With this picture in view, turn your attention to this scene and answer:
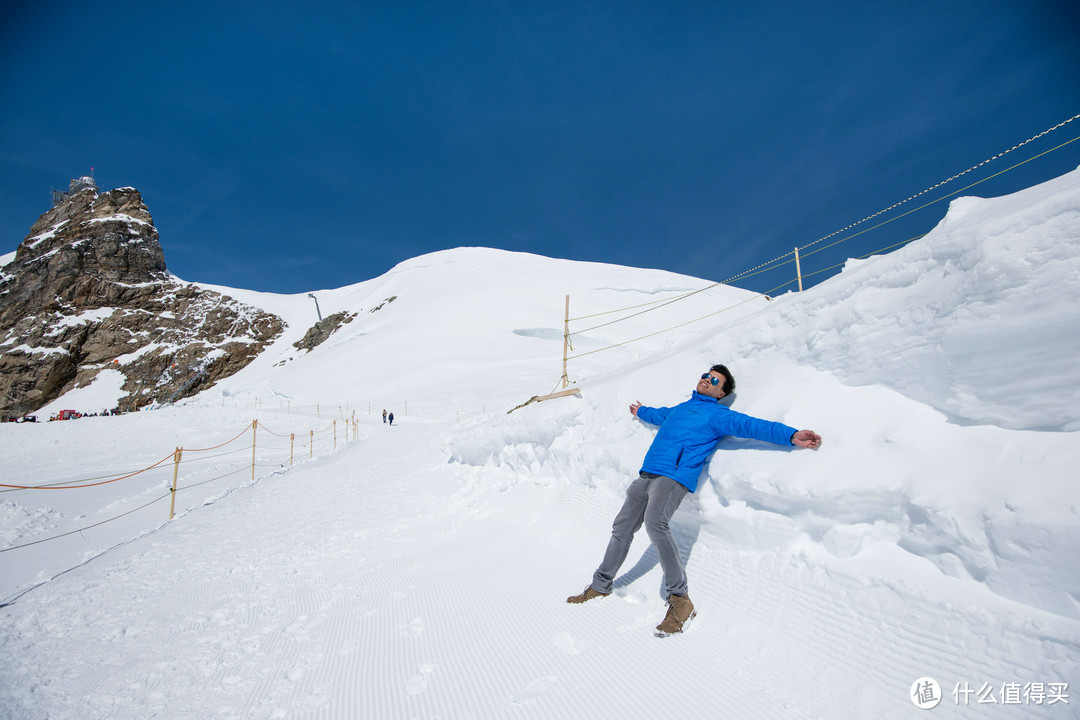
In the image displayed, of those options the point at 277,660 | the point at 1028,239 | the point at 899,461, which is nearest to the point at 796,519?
the point at 899,461

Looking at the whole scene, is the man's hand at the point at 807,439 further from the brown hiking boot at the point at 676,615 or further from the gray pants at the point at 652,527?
the brown hiking boot at the point at 676,615

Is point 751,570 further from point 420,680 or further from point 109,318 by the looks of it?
point 109,318

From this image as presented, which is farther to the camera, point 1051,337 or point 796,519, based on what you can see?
point 796,519

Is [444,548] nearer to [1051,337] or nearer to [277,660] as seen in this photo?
[277,660]

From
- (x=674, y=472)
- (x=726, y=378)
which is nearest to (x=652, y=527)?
(x=674, y=472)

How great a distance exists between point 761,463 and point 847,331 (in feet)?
3.85

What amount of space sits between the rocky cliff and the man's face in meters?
64.1

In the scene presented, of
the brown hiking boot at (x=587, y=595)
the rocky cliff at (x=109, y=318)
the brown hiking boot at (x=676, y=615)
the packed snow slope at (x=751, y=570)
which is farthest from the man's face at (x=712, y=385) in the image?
the rocky cliff at (x=109, y=318)

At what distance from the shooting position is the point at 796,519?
2529 millimetres

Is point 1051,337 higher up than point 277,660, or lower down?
higher up

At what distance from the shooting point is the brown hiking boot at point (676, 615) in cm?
253

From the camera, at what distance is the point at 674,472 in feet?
9.60

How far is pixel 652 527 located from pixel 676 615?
486 mm

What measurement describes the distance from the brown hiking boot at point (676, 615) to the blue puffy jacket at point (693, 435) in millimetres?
669
